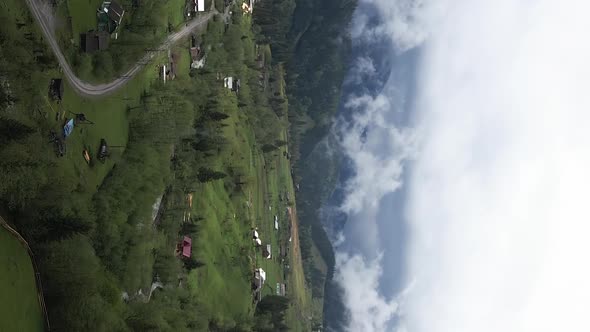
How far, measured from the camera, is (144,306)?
73438 millimetres

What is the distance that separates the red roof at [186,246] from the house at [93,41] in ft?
133

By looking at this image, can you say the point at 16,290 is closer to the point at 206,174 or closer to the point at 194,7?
the point at 206,174

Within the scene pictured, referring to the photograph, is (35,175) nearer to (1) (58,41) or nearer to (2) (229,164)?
(1) (58,41)

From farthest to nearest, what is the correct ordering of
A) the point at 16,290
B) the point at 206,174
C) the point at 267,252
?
the point at 267,252 → the point at 206,174 → the point at 16,290

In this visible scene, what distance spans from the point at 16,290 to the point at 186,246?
52980mm

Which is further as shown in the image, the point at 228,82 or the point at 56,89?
the point at 228,82

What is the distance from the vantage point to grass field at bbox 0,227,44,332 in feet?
160

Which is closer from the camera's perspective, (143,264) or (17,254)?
(17,254)

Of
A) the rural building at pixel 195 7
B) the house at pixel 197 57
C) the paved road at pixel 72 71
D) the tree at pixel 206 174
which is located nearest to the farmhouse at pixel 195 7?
the rural building at pixel 195 7

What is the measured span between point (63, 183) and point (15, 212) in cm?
712

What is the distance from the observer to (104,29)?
79.2 meters

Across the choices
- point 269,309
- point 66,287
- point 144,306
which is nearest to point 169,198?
point 144,306

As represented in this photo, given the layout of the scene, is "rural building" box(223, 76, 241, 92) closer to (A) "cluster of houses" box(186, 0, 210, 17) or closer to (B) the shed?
(A) "cluster of houses" box(186, 0, 210, 17)

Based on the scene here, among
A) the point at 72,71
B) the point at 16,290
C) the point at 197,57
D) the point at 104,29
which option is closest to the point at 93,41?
the point at 104,29
